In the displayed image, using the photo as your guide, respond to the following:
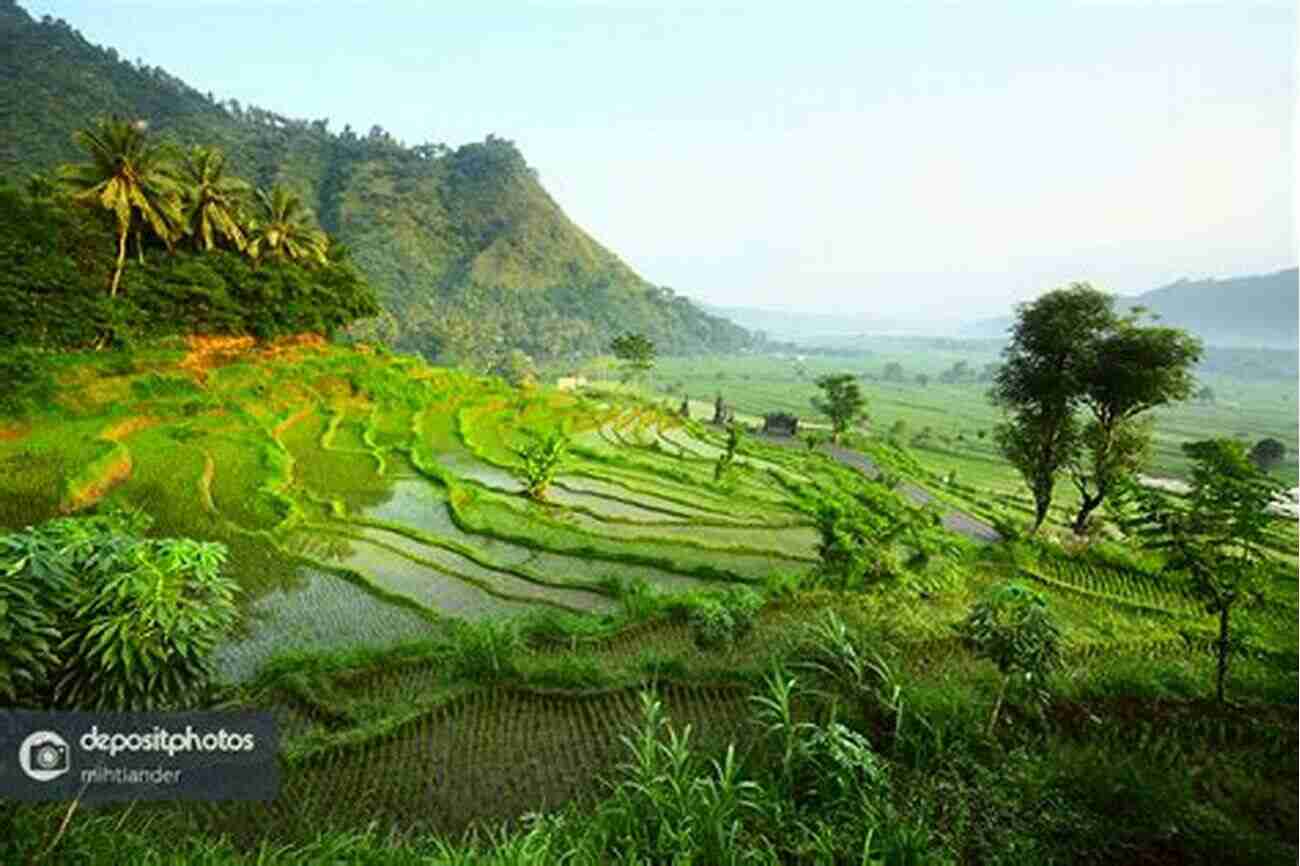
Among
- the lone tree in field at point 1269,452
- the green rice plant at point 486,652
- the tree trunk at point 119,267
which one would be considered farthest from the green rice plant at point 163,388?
the lone tree in field at point 1269,452

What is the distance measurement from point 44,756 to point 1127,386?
1890cm

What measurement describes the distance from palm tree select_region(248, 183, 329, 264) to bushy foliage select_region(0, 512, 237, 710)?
28.9 meters

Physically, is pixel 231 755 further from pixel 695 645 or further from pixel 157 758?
pixel 695 645

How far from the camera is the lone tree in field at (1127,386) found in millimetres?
14508

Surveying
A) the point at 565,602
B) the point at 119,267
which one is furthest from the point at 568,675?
the point at 119,267

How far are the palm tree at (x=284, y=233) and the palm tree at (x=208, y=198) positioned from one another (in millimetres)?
2112

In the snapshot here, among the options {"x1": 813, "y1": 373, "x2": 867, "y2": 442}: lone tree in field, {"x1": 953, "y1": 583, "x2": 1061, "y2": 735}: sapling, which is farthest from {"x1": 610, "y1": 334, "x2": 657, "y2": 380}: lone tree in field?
{"x1": 953, "y1": 583, "x2": 1061, "y2": 735}: sapling

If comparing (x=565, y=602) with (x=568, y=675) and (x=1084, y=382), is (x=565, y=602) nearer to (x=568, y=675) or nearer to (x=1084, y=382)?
(x=568, y=675)

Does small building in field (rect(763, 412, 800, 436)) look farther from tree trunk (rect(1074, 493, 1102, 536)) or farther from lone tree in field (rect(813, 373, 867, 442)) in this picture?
tree trunk (rect(1074, 493, 1102, 536))

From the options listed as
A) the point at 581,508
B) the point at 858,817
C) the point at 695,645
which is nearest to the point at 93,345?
the point at 581,508

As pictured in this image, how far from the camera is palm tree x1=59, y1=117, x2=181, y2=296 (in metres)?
19.4

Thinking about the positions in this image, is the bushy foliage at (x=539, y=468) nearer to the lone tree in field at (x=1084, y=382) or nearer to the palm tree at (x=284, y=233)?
the lone tree in field at (x=1084, y=382)

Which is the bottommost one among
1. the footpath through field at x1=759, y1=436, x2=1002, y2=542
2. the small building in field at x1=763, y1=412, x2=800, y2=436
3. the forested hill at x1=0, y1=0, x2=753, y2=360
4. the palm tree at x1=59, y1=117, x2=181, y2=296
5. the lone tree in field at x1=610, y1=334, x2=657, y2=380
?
the footpath through field at x1=759, y1=436, x2=1002, y2=542

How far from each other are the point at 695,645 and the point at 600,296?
9867 cm
